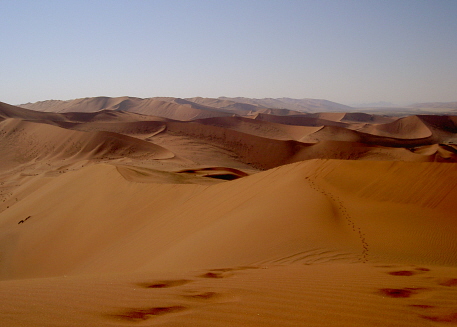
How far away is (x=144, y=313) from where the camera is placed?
9.64 ft

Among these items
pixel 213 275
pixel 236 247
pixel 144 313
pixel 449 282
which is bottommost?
pixel 236 247

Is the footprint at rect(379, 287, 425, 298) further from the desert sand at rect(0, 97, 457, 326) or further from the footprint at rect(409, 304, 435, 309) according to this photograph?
the footprint at rect(409, 304, 435, 309)

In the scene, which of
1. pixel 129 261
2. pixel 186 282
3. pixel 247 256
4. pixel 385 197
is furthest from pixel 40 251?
pixel 385 197

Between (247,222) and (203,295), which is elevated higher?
(203,295)

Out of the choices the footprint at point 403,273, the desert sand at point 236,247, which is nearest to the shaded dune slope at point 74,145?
the desert sand at point 236,247

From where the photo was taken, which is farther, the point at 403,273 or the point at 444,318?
the point at 403,273

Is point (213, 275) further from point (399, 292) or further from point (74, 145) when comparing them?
point (74, 145)

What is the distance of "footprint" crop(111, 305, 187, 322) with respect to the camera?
9.22 feet

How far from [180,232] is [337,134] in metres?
37.4

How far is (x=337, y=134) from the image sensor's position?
43438 mm

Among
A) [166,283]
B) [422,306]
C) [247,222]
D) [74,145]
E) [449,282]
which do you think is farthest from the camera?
[74,145]

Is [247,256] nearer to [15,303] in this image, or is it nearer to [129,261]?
[129,261]

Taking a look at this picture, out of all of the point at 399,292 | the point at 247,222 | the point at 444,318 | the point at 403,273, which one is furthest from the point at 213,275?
the point at 247,222

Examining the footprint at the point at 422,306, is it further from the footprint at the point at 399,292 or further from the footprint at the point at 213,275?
the footprint at the point at 213,275
